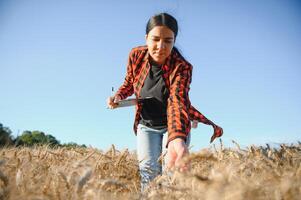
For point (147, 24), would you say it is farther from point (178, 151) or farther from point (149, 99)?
point (178, 151)

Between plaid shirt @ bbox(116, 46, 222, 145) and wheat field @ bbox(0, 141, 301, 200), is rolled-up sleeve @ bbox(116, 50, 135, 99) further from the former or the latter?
wheat field @ bbox(0, 141, 301, 200)

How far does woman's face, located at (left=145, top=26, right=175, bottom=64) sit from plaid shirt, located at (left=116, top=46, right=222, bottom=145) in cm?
19

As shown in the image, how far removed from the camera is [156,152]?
3.33 metres

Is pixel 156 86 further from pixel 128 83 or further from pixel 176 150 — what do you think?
pixel 176 150

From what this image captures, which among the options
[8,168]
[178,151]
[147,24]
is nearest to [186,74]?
[147,24]

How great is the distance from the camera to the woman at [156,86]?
285 cm

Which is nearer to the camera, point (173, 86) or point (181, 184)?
point (181, 184)

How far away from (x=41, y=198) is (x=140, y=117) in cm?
259

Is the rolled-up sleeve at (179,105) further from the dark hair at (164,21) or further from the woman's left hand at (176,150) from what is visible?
the dark hair at (164,21)

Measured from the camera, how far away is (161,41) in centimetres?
287

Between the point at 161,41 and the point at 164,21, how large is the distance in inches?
11.1

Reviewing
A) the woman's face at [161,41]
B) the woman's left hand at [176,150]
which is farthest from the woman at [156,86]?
the woman's left hand at [176,150]

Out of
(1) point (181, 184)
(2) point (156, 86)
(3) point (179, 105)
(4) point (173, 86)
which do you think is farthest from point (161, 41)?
(1) point (181, 184)

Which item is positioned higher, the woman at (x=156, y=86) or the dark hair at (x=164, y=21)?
the dark hair at (x=164, y=21)
